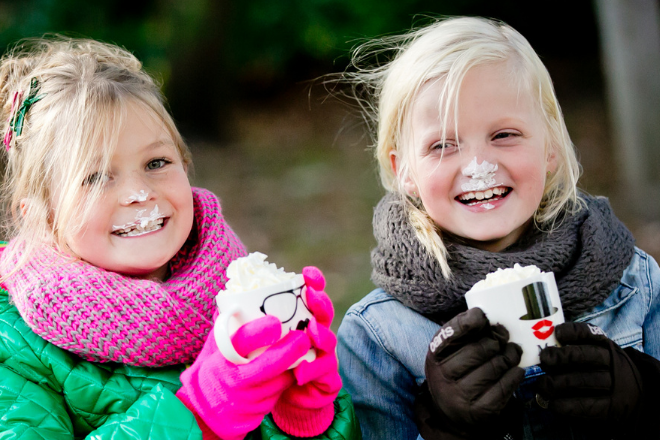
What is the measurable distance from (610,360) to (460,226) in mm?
525

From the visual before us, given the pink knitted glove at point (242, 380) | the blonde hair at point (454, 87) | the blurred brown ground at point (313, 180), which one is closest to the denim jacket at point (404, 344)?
the blonde hair at point (454, 87)

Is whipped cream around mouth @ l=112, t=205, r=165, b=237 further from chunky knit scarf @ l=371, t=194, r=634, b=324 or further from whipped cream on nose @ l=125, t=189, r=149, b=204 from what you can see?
chunky knit scarf @ l=371, t=194, r=634, b=324

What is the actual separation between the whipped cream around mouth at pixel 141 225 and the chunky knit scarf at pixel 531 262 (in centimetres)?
65

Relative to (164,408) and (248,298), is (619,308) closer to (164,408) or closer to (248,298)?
(248,298)

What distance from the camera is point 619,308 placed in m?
1.78

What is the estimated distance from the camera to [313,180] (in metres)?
6.19

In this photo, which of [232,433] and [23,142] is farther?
[23,142]

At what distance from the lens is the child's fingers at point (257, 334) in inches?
53.9

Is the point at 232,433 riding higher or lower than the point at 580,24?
higher

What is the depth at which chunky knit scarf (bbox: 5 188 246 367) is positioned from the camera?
5.00ft

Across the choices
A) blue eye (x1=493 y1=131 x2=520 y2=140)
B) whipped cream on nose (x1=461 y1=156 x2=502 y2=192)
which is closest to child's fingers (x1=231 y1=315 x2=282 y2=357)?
whipped cream on nose (x1=461 y1=156 x2=502 y2=192)

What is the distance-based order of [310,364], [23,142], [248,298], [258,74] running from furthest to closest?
[258,74]
[23,142]
[310,364]
[248,298]

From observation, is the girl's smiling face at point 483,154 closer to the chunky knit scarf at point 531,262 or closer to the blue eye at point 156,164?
the chunky knit scarf at point 531,262

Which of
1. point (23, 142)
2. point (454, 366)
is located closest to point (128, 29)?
point (23, 142)
